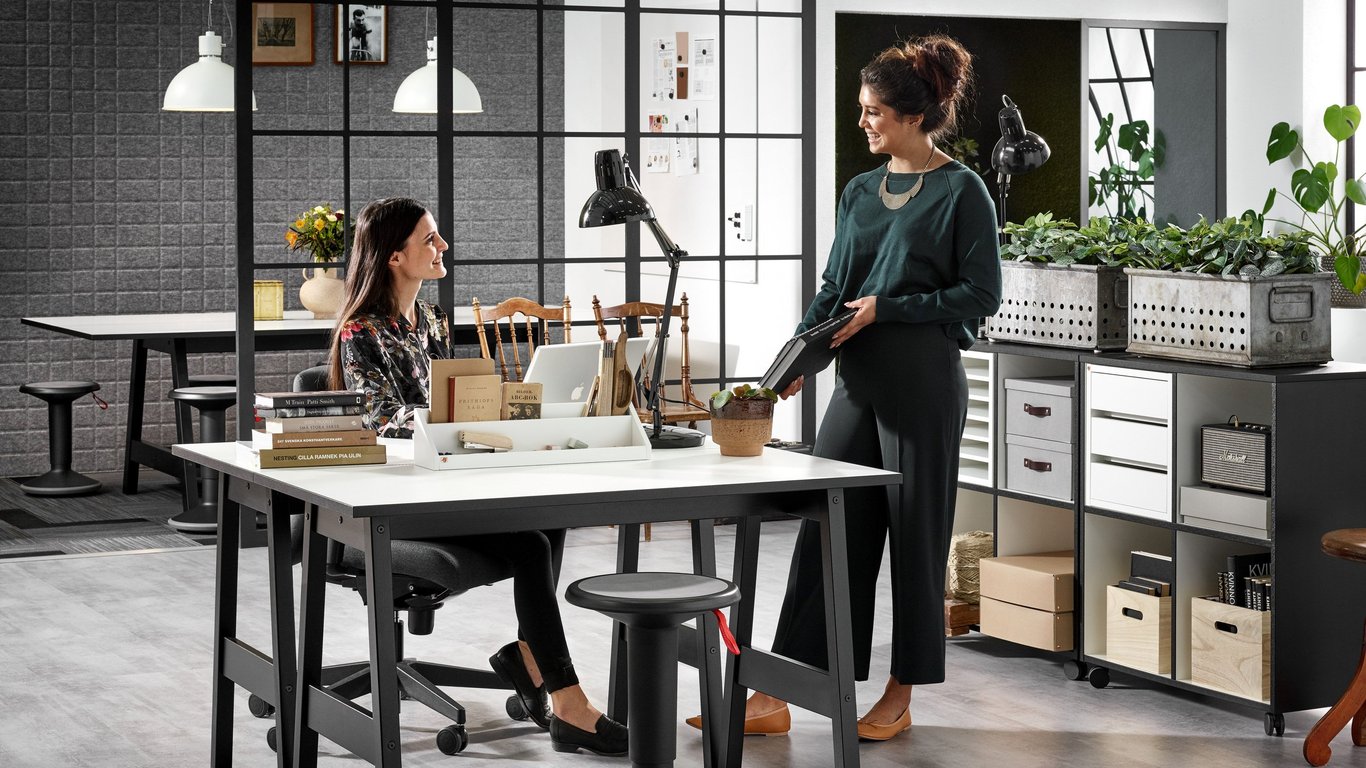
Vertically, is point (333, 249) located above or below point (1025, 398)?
above

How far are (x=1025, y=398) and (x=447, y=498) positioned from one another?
2.19m

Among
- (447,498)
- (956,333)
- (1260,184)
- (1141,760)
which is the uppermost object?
(1260,184)

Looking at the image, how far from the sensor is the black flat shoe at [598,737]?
12.6ft

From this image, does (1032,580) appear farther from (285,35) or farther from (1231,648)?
(285,35)

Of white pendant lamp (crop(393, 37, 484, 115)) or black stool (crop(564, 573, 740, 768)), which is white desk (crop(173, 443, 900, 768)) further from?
white pendant lamp (crop(393, 37, 484, 115))

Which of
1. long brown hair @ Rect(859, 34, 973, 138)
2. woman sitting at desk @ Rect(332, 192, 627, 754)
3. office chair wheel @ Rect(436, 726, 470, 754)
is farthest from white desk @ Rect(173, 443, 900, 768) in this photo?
long brown hair @ Rect(859, 34, 973, 138)

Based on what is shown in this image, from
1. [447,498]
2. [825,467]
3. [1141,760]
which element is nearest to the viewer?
[447,498]

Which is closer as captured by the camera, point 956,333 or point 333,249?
point 956,333

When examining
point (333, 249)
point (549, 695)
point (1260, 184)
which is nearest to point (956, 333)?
point (549, 695)

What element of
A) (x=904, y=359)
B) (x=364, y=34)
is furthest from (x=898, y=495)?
A: (x=364, y=34)

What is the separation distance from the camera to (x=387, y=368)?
400 centimetres

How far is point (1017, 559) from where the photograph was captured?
191 inches

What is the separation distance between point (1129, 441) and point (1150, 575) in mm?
348

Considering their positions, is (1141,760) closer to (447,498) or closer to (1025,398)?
(1025,398)
